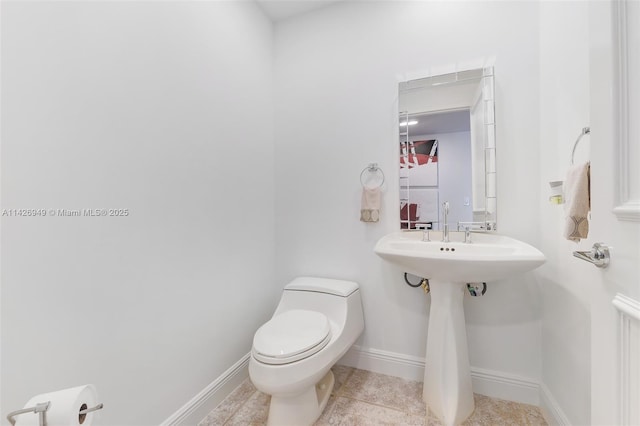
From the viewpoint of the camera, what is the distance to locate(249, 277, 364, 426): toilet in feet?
3.72

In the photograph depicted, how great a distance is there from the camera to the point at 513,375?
143 centimetres

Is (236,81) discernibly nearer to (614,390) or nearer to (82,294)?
(82,294)

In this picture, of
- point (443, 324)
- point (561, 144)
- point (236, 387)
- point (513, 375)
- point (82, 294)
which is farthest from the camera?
point (236, 387)

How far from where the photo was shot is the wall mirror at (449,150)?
1469 millimetres

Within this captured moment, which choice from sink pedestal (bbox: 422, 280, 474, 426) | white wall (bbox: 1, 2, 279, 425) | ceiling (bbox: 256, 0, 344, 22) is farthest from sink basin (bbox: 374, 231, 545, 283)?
ceiling (bbox: 256, 0, 344, 22)

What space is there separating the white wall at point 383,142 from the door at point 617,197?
87 cm

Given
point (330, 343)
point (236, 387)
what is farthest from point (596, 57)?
point (236, 387)

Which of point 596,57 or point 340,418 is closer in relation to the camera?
point 596,57

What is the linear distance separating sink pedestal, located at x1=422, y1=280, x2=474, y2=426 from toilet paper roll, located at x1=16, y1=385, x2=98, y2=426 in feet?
4.37

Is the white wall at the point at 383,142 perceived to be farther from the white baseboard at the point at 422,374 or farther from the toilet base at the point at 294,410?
the toilet base at the point at 294,410

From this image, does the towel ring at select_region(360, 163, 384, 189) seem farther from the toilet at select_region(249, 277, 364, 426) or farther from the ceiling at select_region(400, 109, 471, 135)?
the toilet at select_region(249, 277, 364, 426)

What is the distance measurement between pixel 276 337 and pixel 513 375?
1285mm

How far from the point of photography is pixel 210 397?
4.51 feet

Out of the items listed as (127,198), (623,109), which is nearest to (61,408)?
(127,198)
